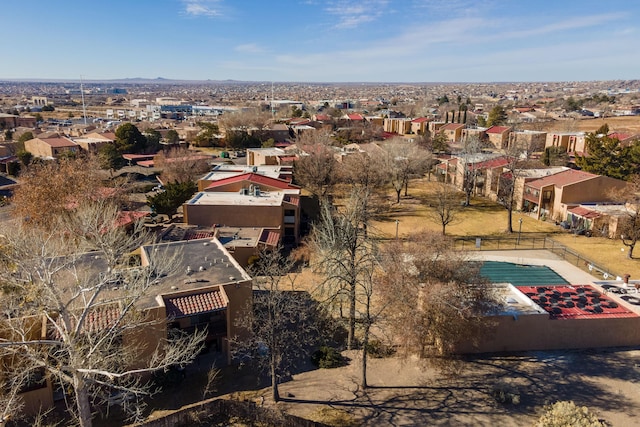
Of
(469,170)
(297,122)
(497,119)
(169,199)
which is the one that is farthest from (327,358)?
(497,119)

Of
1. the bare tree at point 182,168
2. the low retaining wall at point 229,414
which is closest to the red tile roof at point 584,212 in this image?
the low retaining wall at point 229,414

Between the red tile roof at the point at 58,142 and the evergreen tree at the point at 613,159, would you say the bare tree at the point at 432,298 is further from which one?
the red tile roof at the point at 58,142

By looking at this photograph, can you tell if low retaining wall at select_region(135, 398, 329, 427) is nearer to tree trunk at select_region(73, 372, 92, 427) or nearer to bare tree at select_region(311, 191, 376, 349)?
tree trunk at select_region(73, 372, 92, 427)

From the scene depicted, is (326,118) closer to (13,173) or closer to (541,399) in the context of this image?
(13,173)

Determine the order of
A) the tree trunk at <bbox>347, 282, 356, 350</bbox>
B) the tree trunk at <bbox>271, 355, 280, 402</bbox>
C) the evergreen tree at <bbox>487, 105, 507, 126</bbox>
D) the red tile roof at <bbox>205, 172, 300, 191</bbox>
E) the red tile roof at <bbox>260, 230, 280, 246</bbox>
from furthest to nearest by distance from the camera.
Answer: the evergreen tree at <bbox>487, 105, 507, 126</bbox> < the red tile roof at <bbox>205, 172, 300, 191</bbox> < the red tile roof at <bbox>260, 230, 280, 246</bbox> < the tree trunk at <bbox>347, 282, 356, 350</bbox> < the tree trunk at <bbox>271, 355, 280, 402</bbox>

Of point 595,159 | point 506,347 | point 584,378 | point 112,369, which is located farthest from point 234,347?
point 595,159

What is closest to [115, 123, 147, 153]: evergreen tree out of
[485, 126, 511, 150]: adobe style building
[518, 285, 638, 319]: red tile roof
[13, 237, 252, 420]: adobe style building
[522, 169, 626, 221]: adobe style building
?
[13, 237, 252, 420]: adobe style building
